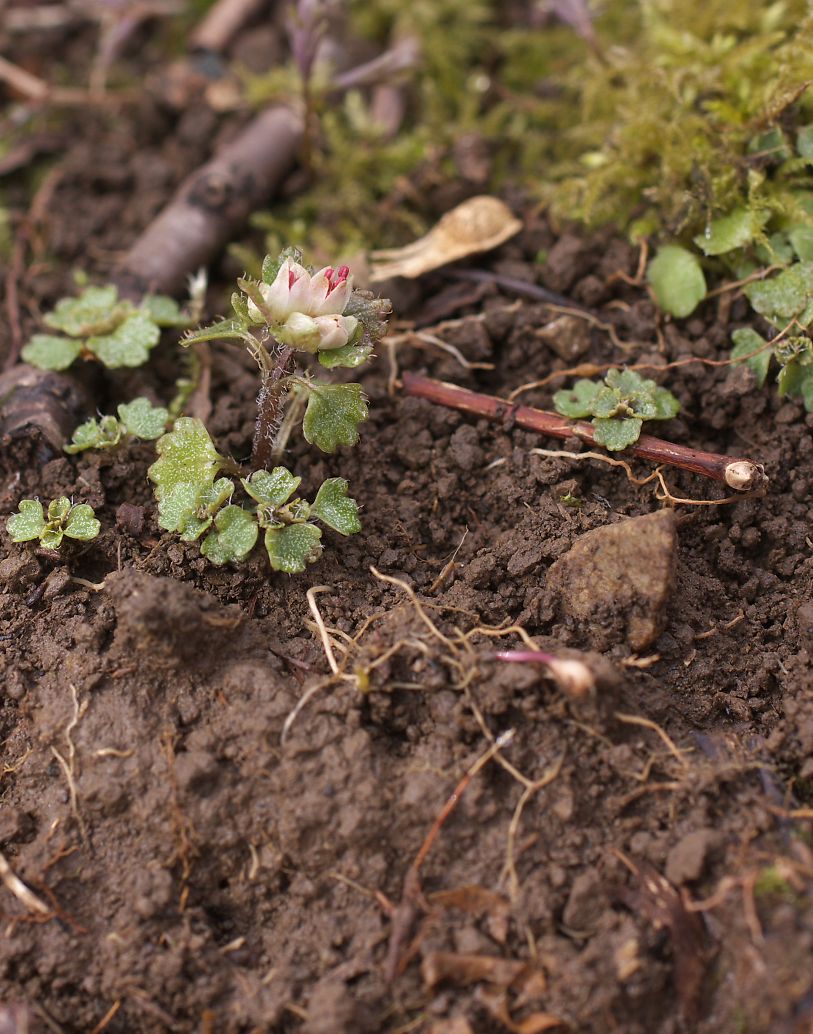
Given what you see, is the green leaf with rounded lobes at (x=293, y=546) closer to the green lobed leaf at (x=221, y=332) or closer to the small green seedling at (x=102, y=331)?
the green lobed leaf at (x=221, y=332)

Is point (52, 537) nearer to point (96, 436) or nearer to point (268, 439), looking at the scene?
point (96, 436)

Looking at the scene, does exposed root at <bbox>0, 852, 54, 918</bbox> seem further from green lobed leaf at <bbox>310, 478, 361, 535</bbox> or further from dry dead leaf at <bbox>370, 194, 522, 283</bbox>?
dry dead leaf at <bbox>370, 194, 522, 283</bbox>

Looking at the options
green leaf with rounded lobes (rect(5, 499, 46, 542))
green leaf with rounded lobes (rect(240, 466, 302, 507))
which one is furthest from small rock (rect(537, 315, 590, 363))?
green leaf with rounded lobes (rect(5, 499, 46, 542))

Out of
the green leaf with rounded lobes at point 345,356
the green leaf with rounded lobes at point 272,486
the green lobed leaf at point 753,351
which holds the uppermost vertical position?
the green leaf with rounded lobes at point 345,356

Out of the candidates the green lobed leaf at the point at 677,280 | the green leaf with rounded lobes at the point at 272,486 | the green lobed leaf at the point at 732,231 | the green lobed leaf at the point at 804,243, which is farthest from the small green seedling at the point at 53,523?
the green lobed leaf at the point at 804,243

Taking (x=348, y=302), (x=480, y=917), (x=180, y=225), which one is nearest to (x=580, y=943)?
(x=480, y=917)

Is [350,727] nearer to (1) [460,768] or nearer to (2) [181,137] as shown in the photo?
(1) [460,768]
